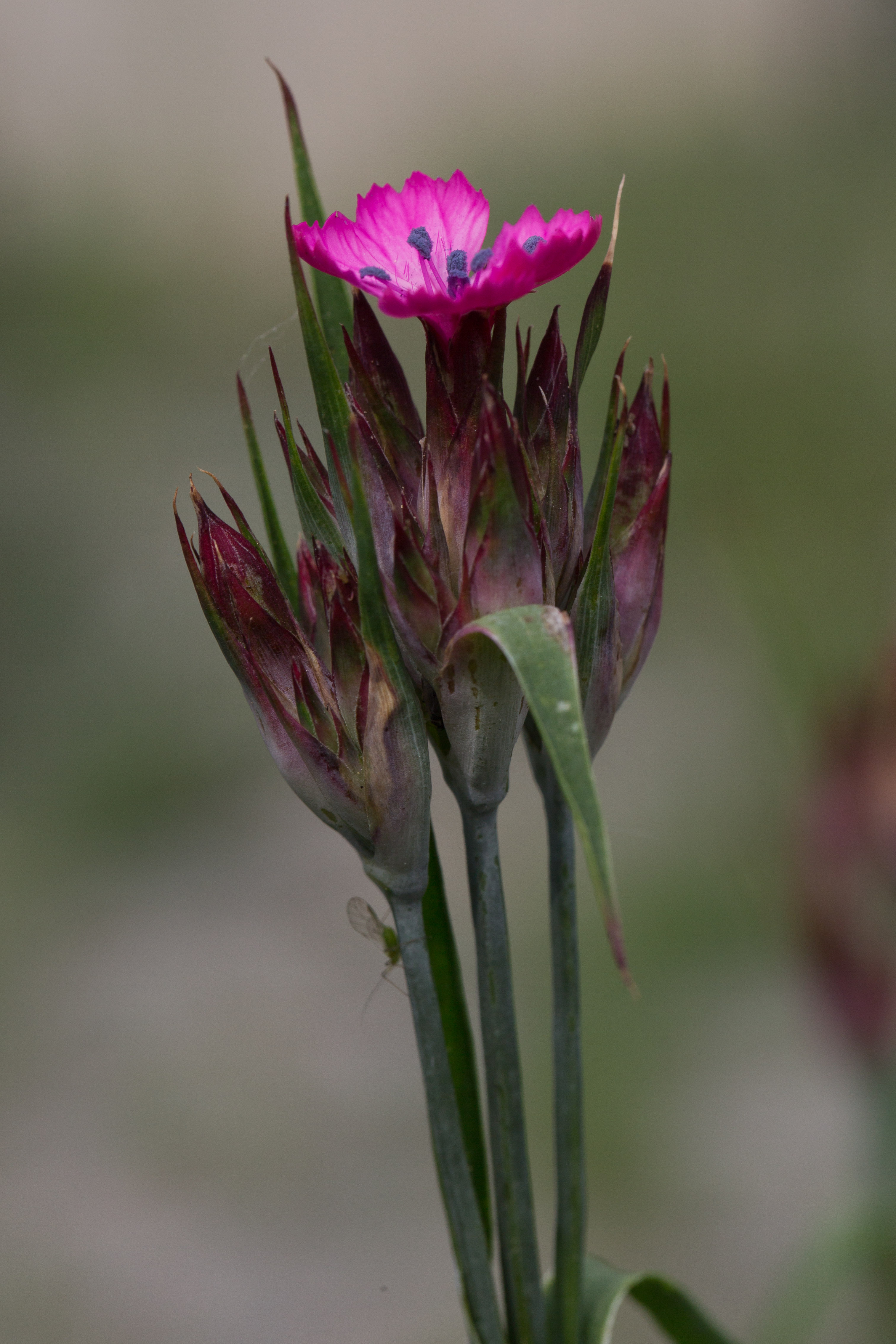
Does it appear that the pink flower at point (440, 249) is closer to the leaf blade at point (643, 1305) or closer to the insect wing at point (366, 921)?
the insect wing at point (366, 921)

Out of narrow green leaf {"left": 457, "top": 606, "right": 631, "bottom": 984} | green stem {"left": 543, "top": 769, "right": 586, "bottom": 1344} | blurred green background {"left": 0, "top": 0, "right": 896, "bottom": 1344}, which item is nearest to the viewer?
narrow green leaf {"left": 457, "top": 606, "right": 631, "bottom": 984}

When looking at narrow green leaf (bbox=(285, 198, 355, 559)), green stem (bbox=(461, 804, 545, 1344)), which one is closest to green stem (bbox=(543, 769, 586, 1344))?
green stem (bbox=(461, 804, 545, 1344))

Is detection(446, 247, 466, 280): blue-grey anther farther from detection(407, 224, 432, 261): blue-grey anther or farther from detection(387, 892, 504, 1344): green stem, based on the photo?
detection(387, 892, 504, 1344): green stem

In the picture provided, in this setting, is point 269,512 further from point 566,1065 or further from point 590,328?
point 566,1065

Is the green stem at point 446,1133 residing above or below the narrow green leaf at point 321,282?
below

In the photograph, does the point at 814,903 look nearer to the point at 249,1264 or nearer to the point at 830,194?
the point at 249,1264

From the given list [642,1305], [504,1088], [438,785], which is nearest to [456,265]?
[504,1088]

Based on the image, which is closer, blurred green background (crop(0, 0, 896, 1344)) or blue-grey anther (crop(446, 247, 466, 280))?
blue-grey anther (crop(446, 247, 466, 280))

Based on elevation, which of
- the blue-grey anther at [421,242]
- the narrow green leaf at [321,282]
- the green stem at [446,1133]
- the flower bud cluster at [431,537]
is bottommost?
the green stem at [446,1133]

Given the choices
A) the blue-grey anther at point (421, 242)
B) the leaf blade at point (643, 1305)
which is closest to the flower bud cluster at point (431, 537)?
the blue-grey anther at point (421, 242)
